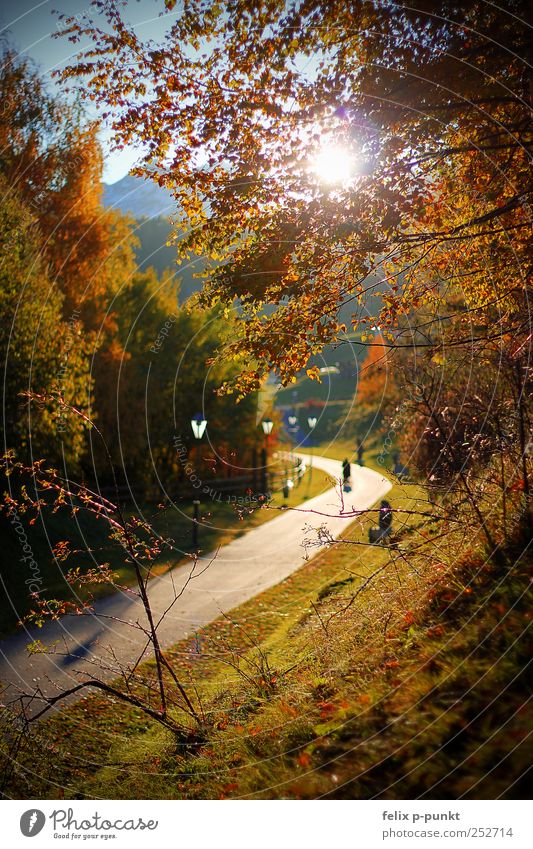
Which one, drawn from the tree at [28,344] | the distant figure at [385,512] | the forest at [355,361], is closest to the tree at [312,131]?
the forest at [355,361]

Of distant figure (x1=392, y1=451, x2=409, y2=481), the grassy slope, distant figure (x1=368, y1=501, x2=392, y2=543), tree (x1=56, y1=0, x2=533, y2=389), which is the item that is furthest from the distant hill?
the grassy slope

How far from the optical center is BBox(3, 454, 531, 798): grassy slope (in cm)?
314

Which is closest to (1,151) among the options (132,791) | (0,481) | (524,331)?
(0,481)

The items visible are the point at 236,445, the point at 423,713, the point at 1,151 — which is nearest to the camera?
the point at 423,713

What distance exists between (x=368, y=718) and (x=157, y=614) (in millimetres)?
7602

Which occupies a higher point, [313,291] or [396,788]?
[313,291]

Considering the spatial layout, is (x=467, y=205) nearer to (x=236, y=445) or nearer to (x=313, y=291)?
(x=313, y=291)

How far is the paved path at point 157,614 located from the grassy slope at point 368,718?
1.00 meters

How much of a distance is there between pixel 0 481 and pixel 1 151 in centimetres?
795

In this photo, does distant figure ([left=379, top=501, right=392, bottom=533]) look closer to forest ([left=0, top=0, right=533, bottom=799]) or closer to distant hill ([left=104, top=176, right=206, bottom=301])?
forest ([left=0, top=0, right=533, bottom=799])

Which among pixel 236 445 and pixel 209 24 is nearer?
pixel 209 24

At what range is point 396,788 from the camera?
3.17 metres

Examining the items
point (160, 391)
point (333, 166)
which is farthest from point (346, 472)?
point (333, 166)
